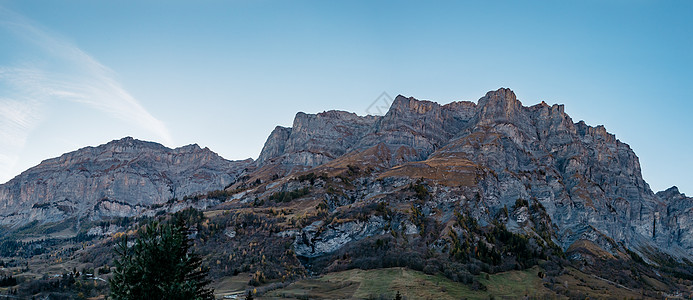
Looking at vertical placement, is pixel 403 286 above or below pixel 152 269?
below

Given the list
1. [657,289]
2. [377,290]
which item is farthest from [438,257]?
[657,289]

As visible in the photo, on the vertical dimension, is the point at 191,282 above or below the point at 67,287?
above

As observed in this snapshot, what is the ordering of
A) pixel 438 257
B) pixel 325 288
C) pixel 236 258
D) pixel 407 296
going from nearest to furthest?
pixel 407 296, pixel 325 288, pixel 438 257, pixel 236 258

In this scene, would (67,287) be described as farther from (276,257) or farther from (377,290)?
(377,290)

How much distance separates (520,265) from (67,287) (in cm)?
17976

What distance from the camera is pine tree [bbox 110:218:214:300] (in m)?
31.6

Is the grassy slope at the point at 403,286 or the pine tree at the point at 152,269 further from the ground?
the pine tree at the point at 152,269

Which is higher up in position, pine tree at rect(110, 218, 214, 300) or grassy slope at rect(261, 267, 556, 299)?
pine tree at rect(110, 218, 214, 300)

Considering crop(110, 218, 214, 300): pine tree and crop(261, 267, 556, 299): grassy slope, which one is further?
crop(261, 267, 556, 299): grassy slope

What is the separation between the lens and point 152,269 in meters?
32.5

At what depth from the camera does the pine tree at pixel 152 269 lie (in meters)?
31.6

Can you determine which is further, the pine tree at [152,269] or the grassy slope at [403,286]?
the grassy slope at [403,286]

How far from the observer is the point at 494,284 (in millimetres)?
163500

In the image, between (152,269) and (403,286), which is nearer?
(152,269)
